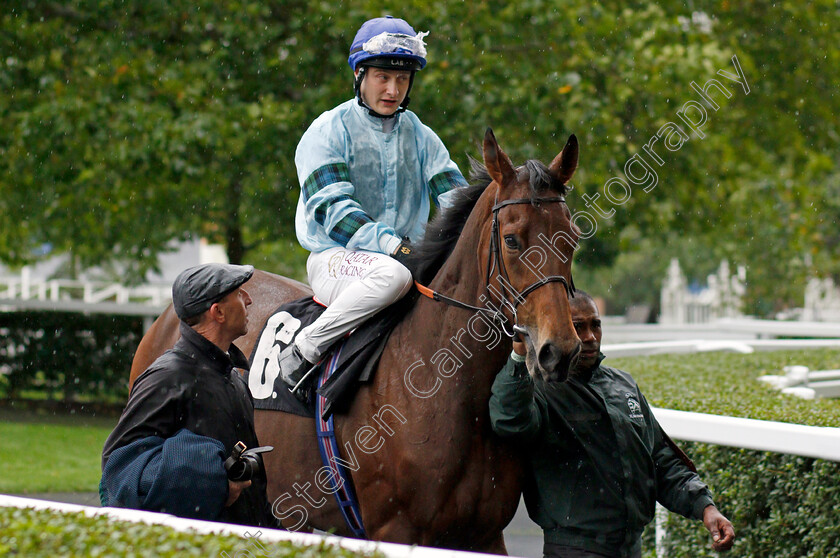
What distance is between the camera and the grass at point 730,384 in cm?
487

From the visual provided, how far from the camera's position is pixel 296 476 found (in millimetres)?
4070

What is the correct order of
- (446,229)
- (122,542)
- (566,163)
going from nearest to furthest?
(122,542) < (566,163) < (446,229)

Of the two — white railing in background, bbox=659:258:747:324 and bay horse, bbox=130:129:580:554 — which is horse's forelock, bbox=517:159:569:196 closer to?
bay horse, bbox=130:129:580:554

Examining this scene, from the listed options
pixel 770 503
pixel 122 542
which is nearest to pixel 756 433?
pixel 770 503

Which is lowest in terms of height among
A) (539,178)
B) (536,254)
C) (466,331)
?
(466,331)

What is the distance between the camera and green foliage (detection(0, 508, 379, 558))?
233 cm

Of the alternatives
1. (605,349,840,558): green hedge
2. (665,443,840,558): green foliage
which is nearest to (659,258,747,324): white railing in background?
(605,349,840,558): green hedge

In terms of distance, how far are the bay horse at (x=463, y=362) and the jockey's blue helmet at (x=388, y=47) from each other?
627 millimetres

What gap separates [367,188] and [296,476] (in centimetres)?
128

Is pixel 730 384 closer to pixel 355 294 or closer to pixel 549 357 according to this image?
pixel 355 294

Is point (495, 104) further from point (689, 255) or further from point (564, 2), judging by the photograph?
point (689, 255)

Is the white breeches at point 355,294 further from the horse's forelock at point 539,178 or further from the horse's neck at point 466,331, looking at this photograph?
the horse's forelock at point 539,178

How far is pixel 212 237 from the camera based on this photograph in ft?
41.3

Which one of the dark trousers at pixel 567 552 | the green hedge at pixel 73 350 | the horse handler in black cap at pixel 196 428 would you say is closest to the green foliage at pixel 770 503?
the dark trousers at pixel 567 552
